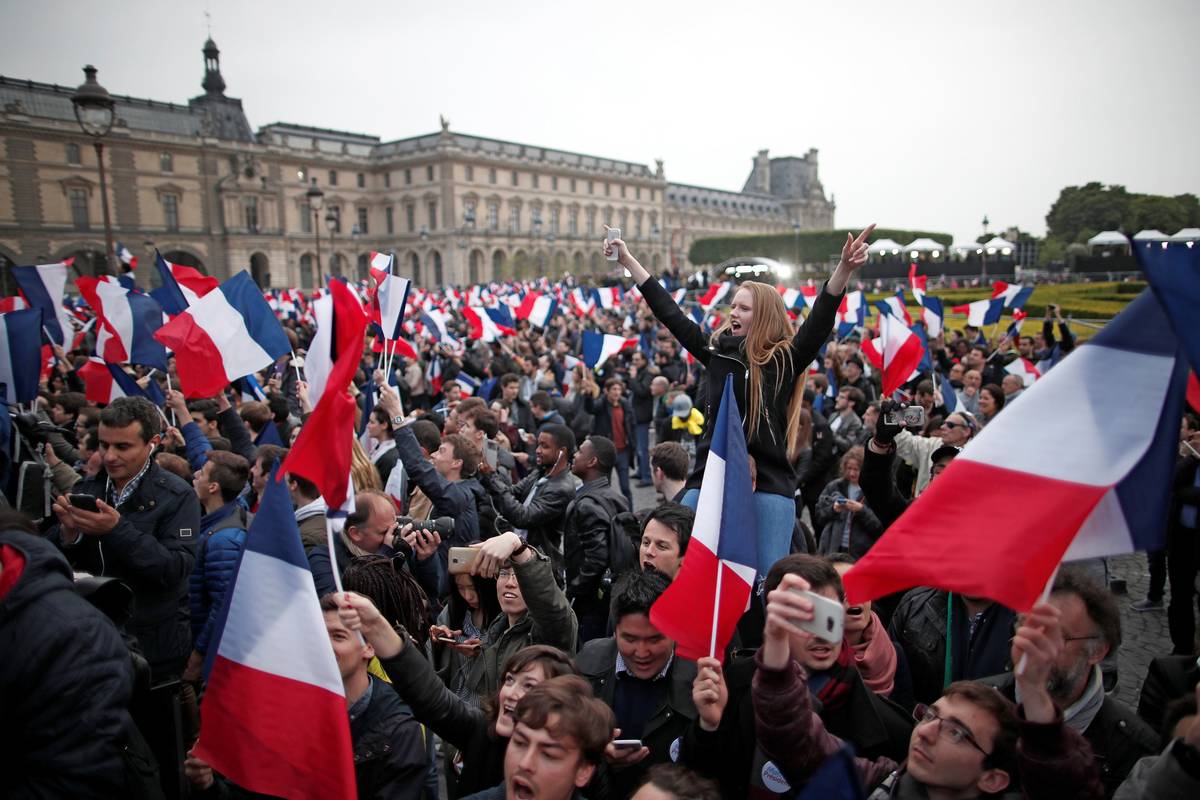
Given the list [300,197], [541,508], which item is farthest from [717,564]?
[300,197]

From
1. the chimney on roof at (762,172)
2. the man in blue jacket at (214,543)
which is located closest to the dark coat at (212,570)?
the man in blue jacket at (214,543)

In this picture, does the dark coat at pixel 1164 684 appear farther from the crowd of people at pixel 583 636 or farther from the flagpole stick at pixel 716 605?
the flagpole stick at pixel 716 605

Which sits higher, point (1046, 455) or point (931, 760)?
point (1046, 455)

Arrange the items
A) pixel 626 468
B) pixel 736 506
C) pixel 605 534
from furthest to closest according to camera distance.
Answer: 1. pixel 626 468
2. pixel 605 534
3. pixel 736 506

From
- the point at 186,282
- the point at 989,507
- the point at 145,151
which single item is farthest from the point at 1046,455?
the point at 145,151

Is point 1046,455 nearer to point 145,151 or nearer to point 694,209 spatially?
point 145,151

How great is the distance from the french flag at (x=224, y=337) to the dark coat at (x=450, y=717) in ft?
13.2

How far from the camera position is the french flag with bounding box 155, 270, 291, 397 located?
220 inches

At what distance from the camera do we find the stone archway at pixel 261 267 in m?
58.1

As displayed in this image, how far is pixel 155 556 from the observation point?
10.7 ft

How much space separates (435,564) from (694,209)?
97.0m

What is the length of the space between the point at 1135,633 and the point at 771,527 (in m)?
3.96

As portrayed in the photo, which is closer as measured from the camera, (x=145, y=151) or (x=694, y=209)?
(x=145, y=151)

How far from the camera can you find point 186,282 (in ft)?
25.3
